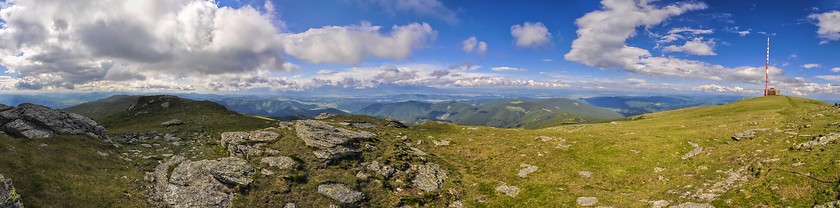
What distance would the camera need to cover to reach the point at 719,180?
35406 millimetres

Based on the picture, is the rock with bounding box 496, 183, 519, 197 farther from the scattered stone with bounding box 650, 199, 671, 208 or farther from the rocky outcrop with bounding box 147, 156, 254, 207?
the rocky outcrop with bounding box 147, 156, 254, 207

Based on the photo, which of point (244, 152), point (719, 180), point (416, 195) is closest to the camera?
point (719, 180)

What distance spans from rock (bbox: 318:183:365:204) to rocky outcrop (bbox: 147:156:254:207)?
26.2ft

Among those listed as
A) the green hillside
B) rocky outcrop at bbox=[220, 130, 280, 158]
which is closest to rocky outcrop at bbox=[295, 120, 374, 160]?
rocky outcrop at bbox=[220, 130, 280, 158]

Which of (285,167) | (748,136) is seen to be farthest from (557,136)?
(285,167)

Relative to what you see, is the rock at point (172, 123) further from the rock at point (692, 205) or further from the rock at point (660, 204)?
the rock at point (692, 205)

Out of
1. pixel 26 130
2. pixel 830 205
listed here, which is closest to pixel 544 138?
pixel 830 205

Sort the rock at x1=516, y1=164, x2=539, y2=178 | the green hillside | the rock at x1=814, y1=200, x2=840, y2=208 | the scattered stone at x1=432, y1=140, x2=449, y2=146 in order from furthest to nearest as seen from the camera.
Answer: the scattered stone at x1=432, y1=140, x2=449, y2=146 → the rock at x1=516, y1=164, x2=539, y2=178 → the green hillside → the rock at x1=814, y1=200, x2=840, y2=208

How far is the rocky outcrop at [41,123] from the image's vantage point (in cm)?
4144

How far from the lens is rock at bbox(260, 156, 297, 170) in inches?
1690

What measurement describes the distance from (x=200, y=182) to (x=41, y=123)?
84.3 feet

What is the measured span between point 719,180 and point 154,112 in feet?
333

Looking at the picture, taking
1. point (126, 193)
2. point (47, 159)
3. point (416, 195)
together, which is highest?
point (47, 159)

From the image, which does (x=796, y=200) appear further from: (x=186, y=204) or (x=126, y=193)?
(x=126, y=193)
